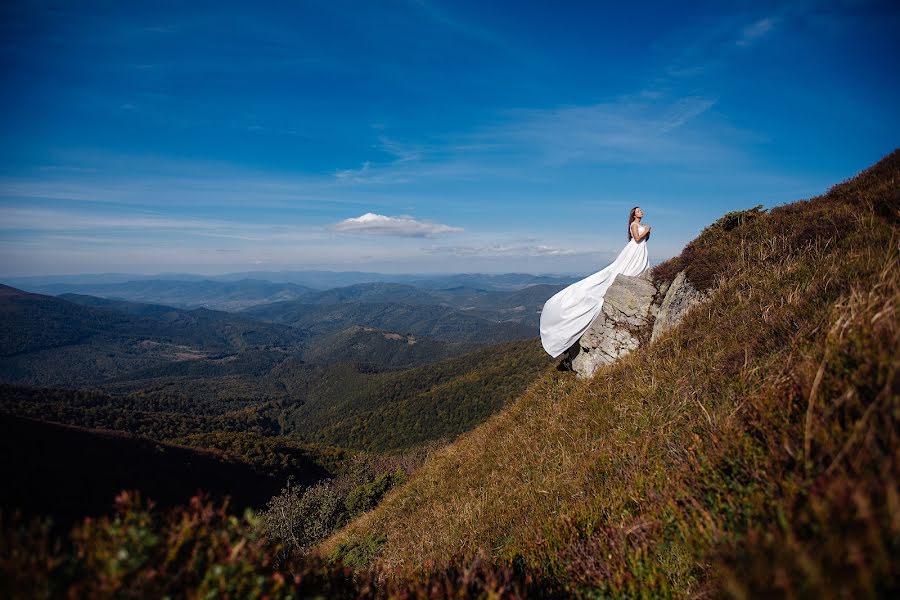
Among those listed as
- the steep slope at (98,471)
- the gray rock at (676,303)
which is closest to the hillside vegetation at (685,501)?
the gray rock at (676,303)

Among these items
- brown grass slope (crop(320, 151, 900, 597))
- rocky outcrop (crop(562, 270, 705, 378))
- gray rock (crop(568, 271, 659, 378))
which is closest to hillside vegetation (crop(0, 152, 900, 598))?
brown grass slope (crop(320, 151, 900, 597))

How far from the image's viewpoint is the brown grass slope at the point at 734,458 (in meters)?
1.50

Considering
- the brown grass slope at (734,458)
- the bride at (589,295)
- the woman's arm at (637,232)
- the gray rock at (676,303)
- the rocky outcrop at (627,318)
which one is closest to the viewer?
the brown grass slope at (734,458)

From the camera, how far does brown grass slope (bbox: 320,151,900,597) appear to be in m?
1.50

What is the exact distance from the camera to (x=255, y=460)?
189 feet

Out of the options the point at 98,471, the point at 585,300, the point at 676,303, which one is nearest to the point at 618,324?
the point at 585,300

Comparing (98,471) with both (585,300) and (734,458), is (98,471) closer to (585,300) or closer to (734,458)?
(585,300)

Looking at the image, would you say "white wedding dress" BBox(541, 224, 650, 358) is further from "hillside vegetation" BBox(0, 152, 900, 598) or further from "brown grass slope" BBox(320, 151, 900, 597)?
"hillside vegetation" BBox(0, 152, 900, 598)

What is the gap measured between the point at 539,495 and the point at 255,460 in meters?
66.0

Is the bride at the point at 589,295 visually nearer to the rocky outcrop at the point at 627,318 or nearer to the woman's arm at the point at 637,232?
the woman's arm at the point at 637,232

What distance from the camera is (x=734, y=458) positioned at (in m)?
2.64

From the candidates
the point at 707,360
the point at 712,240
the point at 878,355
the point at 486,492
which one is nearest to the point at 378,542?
the point at 486,492

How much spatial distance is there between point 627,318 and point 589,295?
136cm

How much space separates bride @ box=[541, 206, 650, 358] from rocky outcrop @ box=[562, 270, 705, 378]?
0.79 feet
